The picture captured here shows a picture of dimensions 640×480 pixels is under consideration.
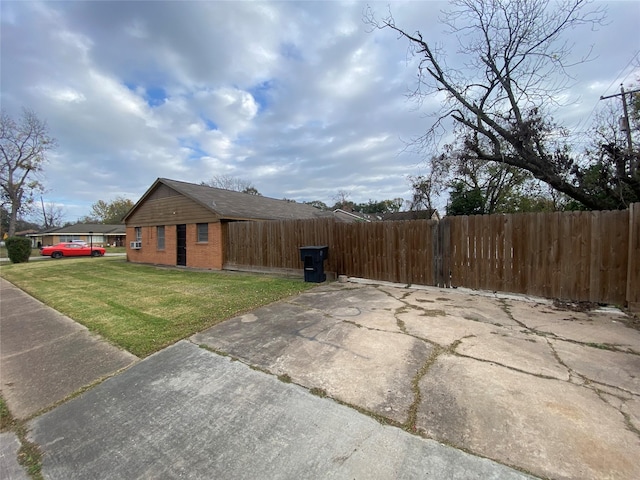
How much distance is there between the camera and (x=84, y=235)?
42719mm

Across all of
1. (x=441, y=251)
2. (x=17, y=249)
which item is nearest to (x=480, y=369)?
(x=441, y=251)

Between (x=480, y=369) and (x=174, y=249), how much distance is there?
15.7 metres

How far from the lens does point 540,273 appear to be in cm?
625

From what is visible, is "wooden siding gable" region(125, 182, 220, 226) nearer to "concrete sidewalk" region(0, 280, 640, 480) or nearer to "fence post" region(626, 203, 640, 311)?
"concrete sidewalk" region(0, 280, 640, 480)

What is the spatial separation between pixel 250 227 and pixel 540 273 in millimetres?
9555

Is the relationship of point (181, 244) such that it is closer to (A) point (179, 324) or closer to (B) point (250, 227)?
(B) point (250, 227)

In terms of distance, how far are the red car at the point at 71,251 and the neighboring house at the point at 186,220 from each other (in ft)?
39.4

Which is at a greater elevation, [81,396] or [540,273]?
[540,273]

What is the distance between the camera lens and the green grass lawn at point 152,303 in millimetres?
4812

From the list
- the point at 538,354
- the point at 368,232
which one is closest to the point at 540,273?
the point at 538,354

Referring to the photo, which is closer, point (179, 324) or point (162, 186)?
point (179, 324)

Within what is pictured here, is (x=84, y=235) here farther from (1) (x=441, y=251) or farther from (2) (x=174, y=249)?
(1) (x=441, y=251)

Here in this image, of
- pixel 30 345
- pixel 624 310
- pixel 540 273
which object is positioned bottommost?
pixel 30 345

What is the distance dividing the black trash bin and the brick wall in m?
5.53
